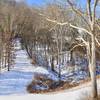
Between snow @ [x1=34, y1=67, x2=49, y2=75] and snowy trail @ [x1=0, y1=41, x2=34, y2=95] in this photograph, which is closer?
snowy trail @ [x1=0, y1=41, x2=34, y2=95]

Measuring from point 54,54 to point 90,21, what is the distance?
25.6 metres

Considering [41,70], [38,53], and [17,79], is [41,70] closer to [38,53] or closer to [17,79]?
[17,79]

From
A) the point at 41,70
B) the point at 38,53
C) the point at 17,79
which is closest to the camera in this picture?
the point at 17,79

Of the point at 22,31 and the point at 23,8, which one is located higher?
the point at 23,8

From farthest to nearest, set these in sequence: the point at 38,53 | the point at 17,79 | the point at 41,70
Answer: the point at 38,53
the point at 41,70
the point at 17,79

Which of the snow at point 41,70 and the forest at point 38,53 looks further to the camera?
the snow at point 41,70

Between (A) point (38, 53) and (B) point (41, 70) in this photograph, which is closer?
(B) point (41, 70)

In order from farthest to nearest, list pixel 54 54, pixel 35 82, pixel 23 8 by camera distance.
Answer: pixel 23 8
pixel 54 54
pixel 35 82

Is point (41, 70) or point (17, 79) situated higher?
point (41, 70)

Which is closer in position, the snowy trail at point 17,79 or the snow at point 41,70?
the snowy trail at point 17,79

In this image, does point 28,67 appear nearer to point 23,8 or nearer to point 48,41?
point 48,41

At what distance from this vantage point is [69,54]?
41.0m

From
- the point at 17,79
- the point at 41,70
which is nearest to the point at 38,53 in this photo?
the point at 41,70

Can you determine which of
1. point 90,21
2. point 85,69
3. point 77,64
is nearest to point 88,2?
point 90,21
